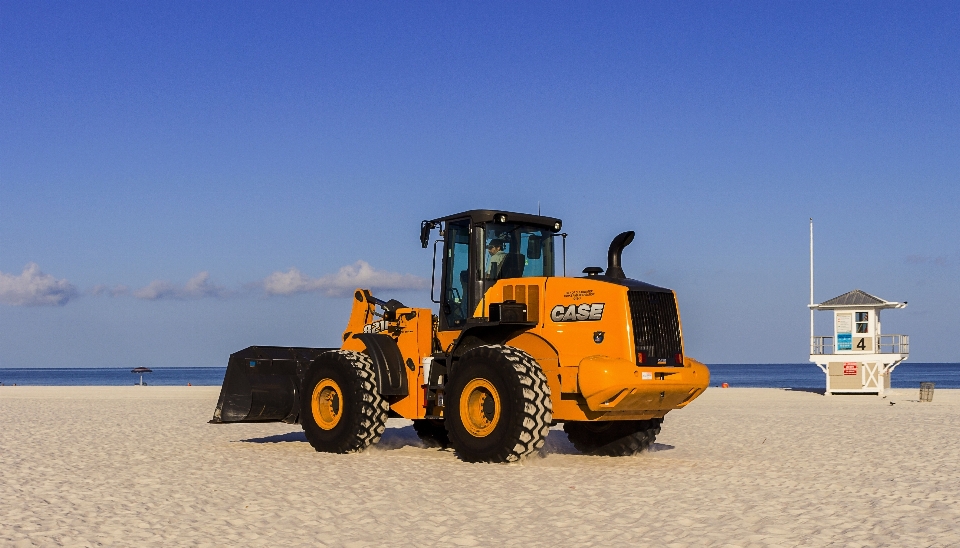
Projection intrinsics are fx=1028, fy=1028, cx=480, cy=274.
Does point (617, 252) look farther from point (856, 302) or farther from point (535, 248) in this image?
point (856, 302)

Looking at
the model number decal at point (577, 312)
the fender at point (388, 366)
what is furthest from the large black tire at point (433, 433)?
the model number decal at point (577, 312)

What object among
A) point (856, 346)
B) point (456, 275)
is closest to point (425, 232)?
point (456, 275)

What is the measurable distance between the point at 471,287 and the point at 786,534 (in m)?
6.65

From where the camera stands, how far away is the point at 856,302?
4144 centimetres

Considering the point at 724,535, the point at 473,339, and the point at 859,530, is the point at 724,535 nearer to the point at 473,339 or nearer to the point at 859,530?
the point at 859,530

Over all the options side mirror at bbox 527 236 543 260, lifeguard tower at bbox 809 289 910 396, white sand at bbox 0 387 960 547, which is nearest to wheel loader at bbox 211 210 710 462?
side mirror at bbox 527 236 543 260

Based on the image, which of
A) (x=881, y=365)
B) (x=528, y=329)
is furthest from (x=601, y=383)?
(x=881, y=365)

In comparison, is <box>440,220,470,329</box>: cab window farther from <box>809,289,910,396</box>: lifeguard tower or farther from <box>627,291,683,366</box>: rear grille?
<box>809,289,910,396</box>: lifeguard tower

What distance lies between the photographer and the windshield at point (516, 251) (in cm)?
1388

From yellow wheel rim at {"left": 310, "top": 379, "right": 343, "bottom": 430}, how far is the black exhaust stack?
424 cm

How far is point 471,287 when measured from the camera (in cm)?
1376

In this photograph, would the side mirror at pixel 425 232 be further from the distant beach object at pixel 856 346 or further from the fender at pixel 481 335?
the distant beach object at pixel 856 346

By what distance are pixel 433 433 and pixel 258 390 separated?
2.79m

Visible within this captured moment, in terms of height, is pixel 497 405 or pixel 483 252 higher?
pixel 483 252
